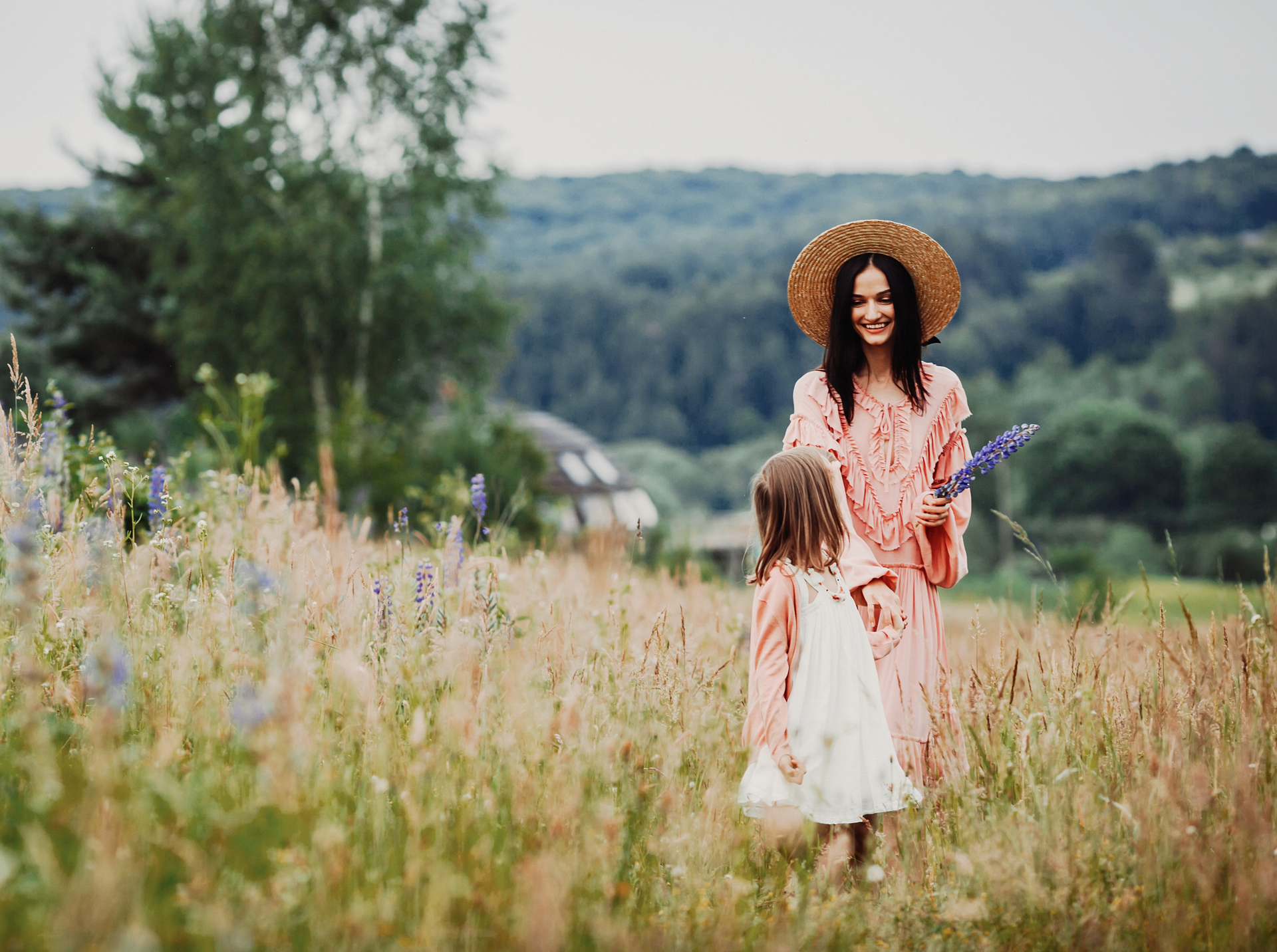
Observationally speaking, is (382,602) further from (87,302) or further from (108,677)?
(87,302)

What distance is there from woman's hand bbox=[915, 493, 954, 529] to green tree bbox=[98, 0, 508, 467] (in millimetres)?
14324

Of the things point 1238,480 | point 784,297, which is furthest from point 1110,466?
point 784,297

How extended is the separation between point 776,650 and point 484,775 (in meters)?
0.85

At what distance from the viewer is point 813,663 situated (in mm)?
2555

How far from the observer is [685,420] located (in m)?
83.5

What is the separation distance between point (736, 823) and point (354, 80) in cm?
1722

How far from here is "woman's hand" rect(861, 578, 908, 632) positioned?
269cm

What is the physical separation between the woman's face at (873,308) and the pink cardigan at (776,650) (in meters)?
0.82

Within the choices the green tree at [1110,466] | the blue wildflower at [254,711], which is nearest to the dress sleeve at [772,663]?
the blue wildflower at [254,711]

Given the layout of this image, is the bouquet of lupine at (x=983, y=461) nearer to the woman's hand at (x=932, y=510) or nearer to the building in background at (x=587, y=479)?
the woman's hand at (x=932, y=510)

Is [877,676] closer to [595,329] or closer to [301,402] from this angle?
[301,402]

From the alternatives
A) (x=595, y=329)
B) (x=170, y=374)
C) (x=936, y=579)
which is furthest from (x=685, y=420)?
(x=936, y=579)

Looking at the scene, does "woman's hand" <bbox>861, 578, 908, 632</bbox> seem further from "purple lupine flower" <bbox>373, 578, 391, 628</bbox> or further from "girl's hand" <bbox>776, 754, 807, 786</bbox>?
"purple lupine flower" <bbox>373, 578, 391, 628</bbox>

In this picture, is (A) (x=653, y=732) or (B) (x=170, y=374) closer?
(A) (x=653, y=732)
